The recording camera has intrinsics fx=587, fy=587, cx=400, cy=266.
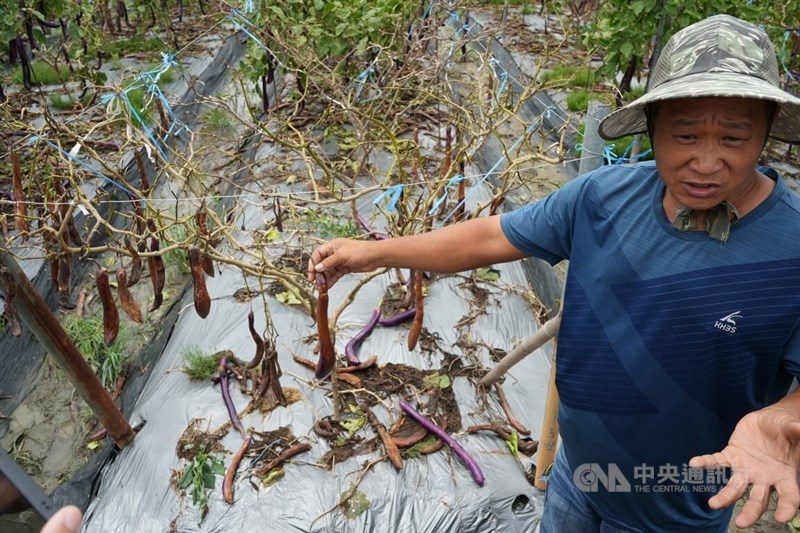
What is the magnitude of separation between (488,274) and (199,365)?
6.62 feet

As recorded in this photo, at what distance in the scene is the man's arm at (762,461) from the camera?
961mm

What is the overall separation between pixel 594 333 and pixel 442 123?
4.84m

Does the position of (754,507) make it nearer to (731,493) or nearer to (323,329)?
(731,493)

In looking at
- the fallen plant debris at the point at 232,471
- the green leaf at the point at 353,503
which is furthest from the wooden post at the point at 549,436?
the fallen plant debris at the point at 232,471

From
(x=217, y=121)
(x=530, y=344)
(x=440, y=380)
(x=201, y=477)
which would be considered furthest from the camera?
(x=217, y=121)

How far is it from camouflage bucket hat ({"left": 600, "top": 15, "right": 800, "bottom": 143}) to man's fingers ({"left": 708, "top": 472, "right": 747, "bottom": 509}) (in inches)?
26.6

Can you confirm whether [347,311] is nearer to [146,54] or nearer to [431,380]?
[431,380]

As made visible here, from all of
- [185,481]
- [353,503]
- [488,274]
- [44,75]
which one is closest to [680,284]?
[353,503]

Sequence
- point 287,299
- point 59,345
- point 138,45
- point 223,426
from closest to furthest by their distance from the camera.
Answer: point 59,345 → point 223,426 → point 287,299 → point 138,45

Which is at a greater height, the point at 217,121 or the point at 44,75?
the point at 44,75

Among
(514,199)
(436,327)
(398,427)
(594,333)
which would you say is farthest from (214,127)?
(594,333)

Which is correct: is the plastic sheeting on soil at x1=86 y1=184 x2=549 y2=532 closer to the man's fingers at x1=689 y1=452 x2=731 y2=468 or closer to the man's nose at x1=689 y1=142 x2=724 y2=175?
the man's fingers at x1=689 y1=452 x2=731 y2=468

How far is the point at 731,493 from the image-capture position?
976 millimetres

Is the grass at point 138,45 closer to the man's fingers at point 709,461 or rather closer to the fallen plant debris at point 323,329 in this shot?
the fallen plant debris at point 323,329
